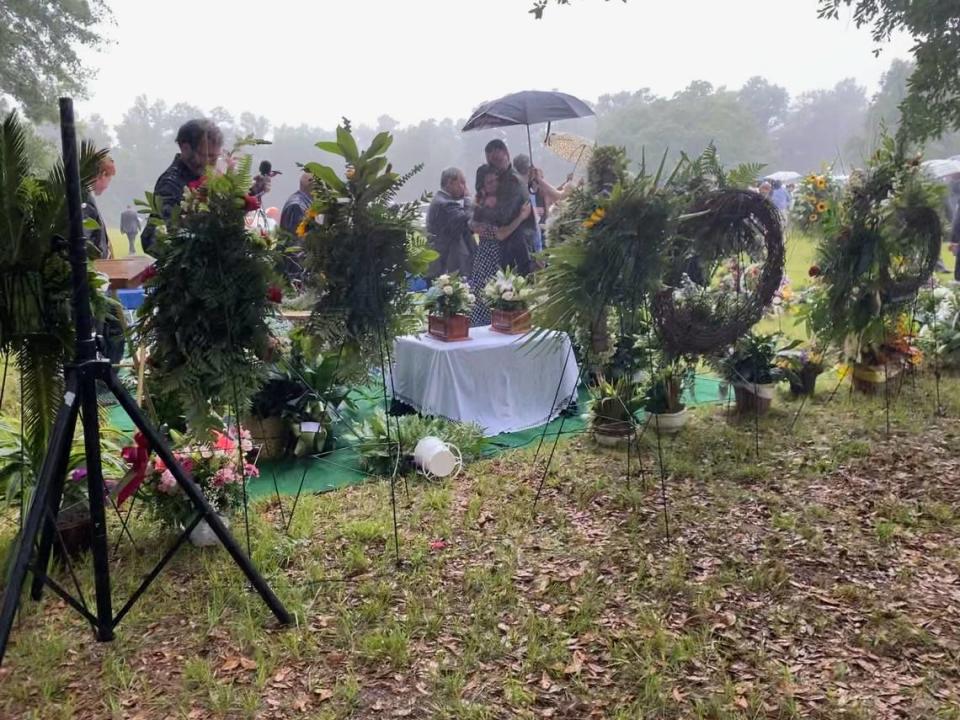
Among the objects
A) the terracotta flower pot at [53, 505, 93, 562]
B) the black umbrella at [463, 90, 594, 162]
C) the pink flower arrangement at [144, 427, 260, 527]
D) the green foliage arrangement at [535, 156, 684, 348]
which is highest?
the black umbrella at [463, 90, 594, 162]

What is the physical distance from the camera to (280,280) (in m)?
2.76

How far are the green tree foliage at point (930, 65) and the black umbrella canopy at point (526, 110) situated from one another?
3.10 m

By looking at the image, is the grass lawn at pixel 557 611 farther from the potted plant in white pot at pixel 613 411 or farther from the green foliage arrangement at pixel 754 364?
the green foliage arrangement at pixel 754 364

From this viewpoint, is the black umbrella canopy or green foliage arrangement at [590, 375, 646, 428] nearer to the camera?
green foliage arrangement at [590, 375, 646, 428]

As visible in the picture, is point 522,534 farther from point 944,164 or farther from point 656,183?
point 944,164

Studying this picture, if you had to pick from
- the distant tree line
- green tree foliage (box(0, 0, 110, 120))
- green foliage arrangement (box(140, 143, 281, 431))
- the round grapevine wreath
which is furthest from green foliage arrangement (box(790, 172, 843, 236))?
the distant tree line

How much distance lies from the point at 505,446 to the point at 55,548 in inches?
103

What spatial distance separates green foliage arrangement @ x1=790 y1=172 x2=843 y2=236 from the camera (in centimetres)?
473

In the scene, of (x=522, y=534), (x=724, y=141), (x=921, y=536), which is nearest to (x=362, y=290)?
(x=522, y=534)

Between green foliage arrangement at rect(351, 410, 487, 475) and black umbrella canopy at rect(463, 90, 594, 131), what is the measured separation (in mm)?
3726

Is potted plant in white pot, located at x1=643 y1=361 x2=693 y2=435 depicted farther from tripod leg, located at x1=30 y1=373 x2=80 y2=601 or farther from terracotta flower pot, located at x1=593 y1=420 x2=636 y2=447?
tripod leg, located at x1=30 y1=373 x2=80 y2=601

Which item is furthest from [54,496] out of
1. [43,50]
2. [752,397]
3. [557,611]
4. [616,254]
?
[43,50]

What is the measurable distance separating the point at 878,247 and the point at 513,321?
92.6 inches

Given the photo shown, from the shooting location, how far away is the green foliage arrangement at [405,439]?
425 centimetres
